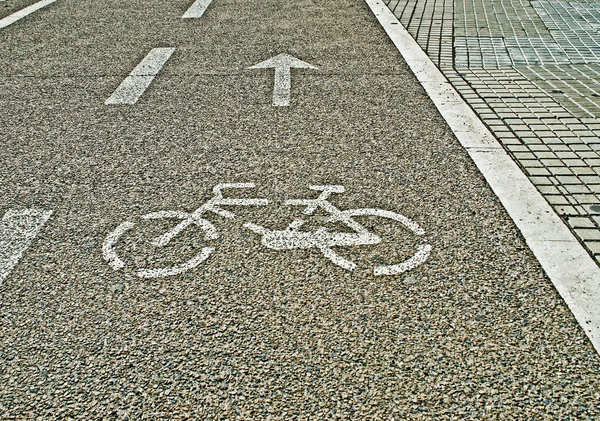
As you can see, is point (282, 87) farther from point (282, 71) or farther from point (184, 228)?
point (184, 228)

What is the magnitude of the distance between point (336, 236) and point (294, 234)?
260 millimetres

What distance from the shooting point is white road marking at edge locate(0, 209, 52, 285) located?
381 cm

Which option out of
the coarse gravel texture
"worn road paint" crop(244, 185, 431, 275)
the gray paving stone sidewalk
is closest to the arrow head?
the gray paving stone sidewalk

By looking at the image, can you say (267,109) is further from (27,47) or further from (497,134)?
(27,47)

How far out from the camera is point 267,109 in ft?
20.4

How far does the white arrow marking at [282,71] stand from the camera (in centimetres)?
651

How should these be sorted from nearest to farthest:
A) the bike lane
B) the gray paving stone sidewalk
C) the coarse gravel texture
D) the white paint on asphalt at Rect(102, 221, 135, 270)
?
the bike lane < the white paint on asphalt at Rect(102, 221, 135, 270) < the gray paving stone sidewalk < the coarse gravel texture

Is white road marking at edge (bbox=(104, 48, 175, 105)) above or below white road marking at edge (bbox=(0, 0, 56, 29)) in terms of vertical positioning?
above

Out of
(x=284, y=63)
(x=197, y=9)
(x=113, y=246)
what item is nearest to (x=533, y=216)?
(x=113, y=246)

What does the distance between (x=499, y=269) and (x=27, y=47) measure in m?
7.11

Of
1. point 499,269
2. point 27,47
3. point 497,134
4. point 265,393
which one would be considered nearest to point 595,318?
point 499,269

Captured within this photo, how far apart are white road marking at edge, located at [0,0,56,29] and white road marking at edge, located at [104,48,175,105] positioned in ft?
10.0

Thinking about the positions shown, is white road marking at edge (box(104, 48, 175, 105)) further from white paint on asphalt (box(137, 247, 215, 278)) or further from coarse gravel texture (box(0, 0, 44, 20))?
coarse gravel texture (box(0, 0, 44, 20))

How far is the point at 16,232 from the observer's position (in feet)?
13.5
